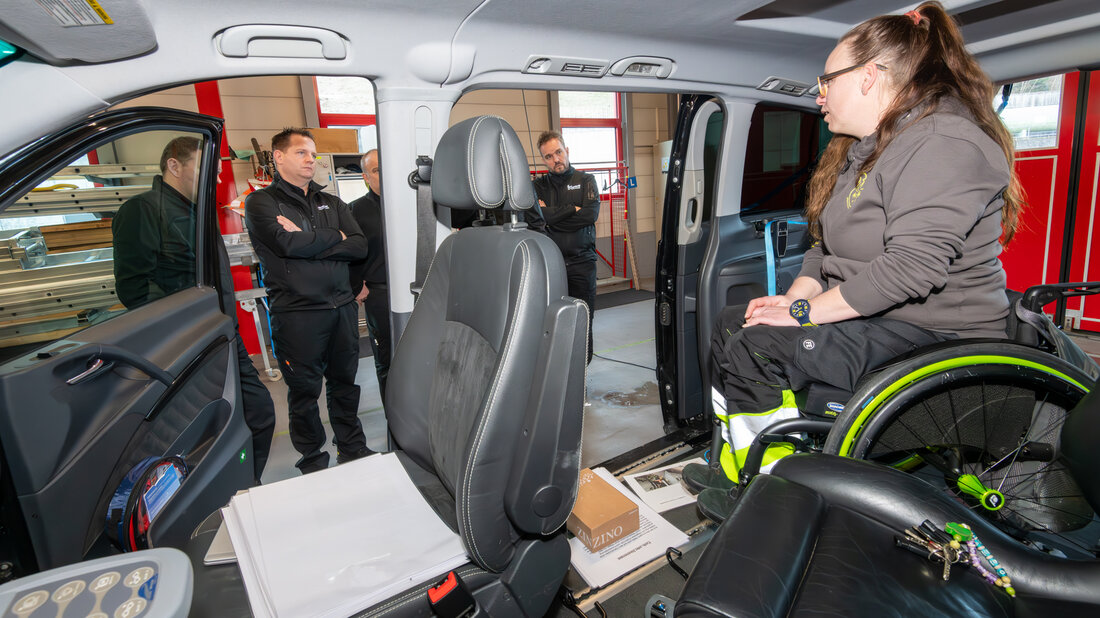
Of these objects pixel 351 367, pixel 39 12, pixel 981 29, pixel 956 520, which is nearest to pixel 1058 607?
pixel 956 520

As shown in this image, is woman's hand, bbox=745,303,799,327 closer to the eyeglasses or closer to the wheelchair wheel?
the wheelchair wheel

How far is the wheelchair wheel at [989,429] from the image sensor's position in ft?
4.54

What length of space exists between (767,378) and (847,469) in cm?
43

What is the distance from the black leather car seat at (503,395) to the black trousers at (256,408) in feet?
3.25

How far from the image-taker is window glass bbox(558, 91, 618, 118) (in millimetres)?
7277

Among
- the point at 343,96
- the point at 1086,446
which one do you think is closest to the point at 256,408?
the point at 1086,446

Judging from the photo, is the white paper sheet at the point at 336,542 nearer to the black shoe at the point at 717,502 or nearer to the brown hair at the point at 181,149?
the black shoe at the point at 717,502

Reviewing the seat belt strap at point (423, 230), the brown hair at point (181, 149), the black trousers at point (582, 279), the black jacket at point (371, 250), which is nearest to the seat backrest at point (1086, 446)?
the seat belt strap at point (423, 230)

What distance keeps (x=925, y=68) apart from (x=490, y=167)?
1194mm

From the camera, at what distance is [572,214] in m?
4.05

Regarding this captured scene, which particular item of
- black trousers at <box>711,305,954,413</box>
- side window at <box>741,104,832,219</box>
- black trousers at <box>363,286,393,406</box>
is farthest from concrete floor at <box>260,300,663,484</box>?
side window at <box>741,104,832,219</box>

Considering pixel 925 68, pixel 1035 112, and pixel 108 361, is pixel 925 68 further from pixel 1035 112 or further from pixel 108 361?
pixel 1035 112

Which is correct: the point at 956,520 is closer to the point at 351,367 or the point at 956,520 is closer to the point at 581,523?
the point at 581,523

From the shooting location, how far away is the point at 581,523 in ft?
6.11
